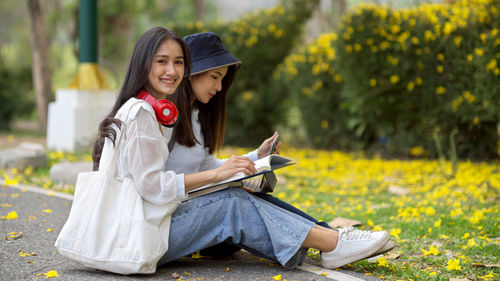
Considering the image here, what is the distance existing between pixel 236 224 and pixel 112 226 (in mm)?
597

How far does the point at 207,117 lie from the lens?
297 centimetres

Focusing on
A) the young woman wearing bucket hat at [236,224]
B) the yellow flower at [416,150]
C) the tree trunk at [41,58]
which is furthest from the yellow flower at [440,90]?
the tree trunk at [41,58]

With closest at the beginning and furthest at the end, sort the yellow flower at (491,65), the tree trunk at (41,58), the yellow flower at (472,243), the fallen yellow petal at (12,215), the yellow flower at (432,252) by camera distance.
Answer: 1. the yellow flower at (432,252)
2. the yellow flower at (472,243)
3. the fallen yellow petal at (12,215)
4. the yellow flower at (491,65)
5. the tree trunk at (41,58)

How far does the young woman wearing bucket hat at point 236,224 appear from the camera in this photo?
253 centimetres

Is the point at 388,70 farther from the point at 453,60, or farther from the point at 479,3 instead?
the point at 479,3

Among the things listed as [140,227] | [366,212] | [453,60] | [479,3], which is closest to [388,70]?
[453,60]

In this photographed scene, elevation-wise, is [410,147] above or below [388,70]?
below

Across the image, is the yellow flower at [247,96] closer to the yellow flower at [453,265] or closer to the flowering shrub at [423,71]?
the flowering shrub at [423,71]

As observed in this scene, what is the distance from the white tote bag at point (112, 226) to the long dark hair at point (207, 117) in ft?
1.37

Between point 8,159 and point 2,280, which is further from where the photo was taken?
point 8,159

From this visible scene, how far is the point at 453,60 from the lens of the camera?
6523 millimetres

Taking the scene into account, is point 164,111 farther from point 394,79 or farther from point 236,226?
point 394,79

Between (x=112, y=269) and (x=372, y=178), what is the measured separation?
4.11m

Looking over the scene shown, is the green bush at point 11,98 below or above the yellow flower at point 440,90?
below
